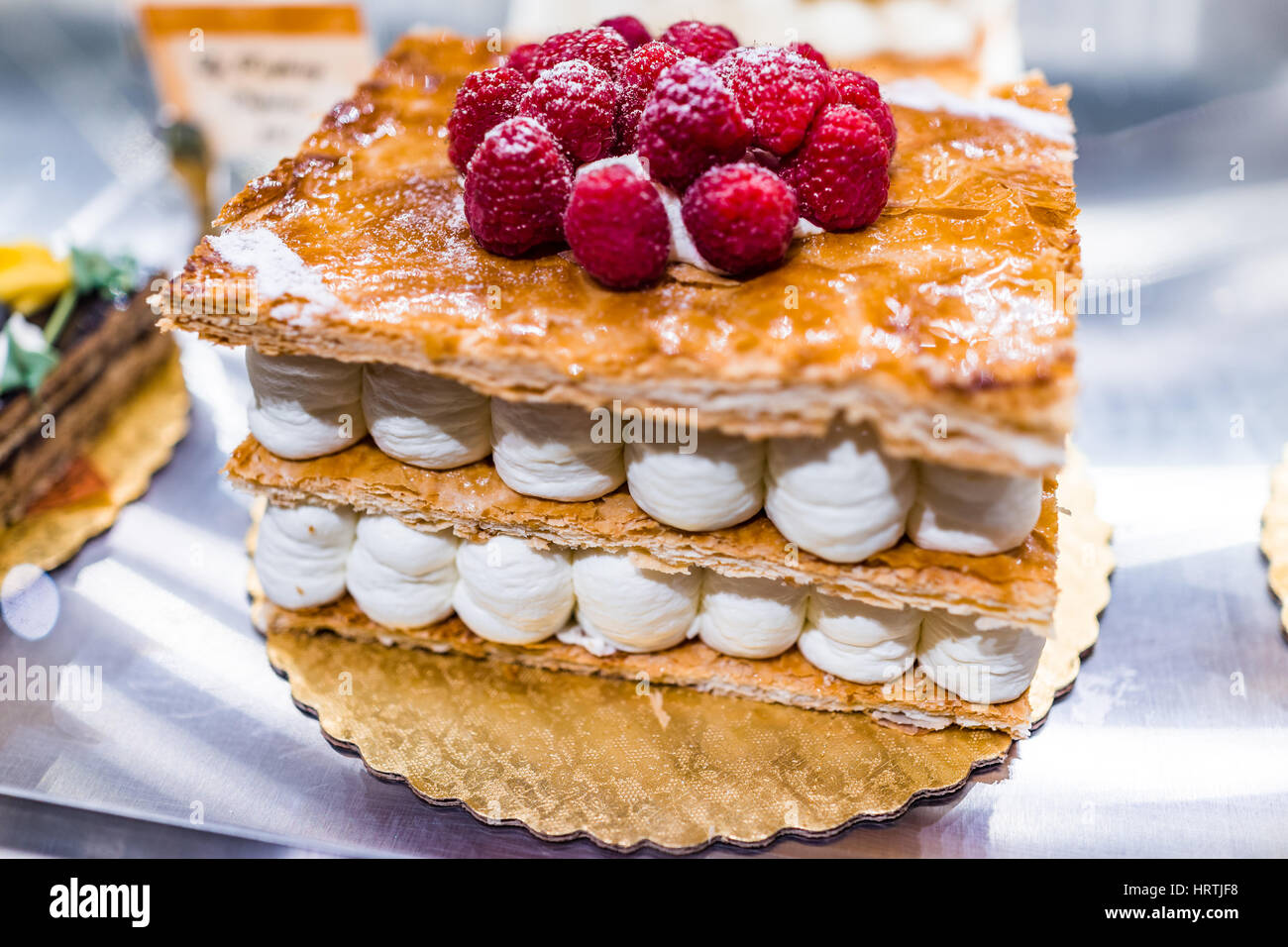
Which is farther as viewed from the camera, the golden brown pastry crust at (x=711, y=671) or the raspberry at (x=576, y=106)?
the golden brown pastry crust at (x=711, y=671)

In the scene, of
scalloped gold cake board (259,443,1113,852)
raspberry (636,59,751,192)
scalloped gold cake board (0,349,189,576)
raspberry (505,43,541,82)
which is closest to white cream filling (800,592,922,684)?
scalloped gold cake board (259,443,1113,852)

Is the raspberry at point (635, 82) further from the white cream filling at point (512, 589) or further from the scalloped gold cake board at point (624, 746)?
the scalloped gold cake board at point (624, 746)

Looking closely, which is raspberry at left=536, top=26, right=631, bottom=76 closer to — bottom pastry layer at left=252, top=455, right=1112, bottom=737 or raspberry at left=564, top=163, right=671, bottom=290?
raspberry at left=564, top=163, right=671, bottom=290

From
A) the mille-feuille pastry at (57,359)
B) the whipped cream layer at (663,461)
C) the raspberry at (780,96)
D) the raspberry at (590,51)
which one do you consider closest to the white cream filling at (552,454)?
the whipped cream layer at (663,461)

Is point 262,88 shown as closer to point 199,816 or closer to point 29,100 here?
point 29,100

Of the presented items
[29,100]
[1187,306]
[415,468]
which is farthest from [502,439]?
[29,100]

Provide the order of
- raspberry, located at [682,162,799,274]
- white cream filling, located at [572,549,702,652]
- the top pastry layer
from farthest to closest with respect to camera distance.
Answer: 1. white cream filling, located at [572,549,702,652]
2. raspberry, located at [682,162,799,274]
3. the top pastry layer

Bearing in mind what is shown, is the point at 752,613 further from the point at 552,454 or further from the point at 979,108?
the point at 979,108
